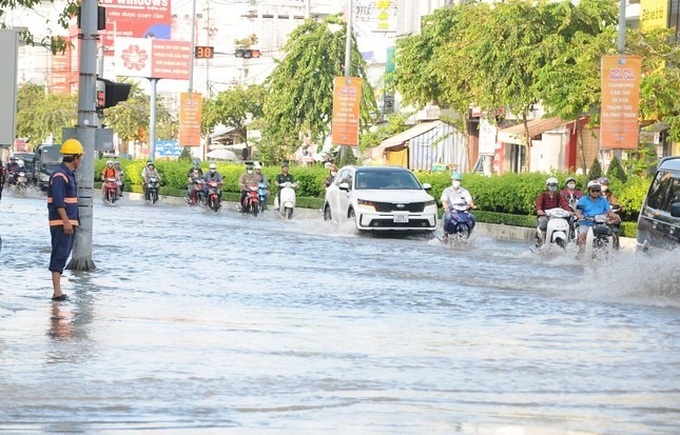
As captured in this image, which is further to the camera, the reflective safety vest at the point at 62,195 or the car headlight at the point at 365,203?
the car headlight at the point at 365,203

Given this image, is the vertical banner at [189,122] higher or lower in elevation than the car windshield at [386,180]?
higher

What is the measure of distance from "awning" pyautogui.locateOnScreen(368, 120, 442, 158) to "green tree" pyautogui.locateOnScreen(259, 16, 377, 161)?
1.59 meters

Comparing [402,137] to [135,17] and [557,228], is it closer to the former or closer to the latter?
[135,17]

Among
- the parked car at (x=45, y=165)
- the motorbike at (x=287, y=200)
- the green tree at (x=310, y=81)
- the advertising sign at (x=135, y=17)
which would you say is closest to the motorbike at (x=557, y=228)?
the motorbike at (x=287, y=200)

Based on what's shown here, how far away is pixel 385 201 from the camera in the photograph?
1335 inches

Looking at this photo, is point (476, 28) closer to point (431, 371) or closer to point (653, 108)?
point (653, 108)

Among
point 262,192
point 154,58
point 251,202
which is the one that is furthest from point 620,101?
point 154,58

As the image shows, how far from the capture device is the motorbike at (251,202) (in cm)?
4647

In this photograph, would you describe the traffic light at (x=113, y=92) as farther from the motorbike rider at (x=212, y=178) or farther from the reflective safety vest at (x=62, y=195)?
the motorbike rider at (x=212, y=178)

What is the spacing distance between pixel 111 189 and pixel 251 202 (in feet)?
28.4

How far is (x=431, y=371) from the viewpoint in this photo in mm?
11945

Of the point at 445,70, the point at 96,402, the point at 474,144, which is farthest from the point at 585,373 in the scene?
the point at 474,144

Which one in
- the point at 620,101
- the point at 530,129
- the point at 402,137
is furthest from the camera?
the point at 402,137

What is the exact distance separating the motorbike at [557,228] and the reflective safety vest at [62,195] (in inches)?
477
